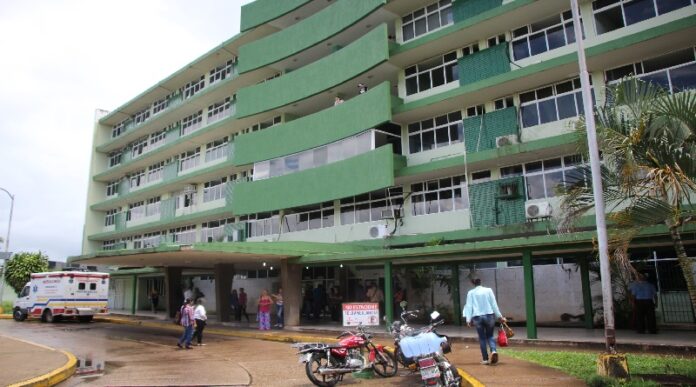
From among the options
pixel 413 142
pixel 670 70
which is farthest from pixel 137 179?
pixel 670 70

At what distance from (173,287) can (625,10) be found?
23.8m

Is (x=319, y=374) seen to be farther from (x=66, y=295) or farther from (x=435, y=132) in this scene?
(x=66, y=295)

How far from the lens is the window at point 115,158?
47375 millimetres

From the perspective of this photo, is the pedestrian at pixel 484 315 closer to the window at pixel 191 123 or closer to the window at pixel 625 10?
the window at pixel 625 10

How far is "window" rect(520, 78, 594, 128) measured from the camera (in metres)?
19.3

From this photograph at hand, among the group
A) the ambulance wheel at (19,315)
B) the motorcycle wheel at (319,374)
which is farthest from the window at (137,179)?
the motorcycle wheel at (319,374)

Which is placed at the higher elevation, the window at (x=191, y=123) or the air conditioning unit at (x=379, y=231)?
the window at (x=191, y=123)

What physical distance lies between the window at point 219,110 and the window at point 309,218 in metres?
9.94

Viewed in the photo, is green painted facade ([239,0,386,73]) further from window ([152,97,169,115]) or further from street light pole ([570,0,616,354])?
street light pole ([570,0,616,354])

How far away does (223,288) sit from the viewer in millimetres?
25000

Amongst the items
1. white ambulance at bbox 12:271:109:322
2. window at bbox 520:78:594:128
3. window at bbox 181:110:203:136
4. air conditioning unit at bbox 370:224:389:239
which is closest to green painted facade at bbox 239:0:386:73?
window at bbox 520:78:594:128

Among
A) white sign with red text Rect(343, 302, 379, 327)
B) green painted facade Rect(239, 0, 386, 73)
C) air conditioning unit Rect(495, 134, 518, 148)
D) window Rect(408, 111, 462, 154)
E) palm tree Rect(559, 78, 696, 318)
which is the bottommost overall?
white sign with red text Rect(343, 302, 379, 327)

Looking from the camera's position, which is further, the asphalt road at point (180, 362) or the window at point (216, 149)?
the window at point (216, 149)

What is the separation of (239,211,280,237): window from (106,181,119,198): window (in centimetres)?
2188
